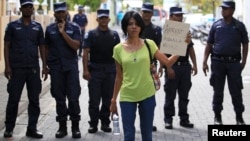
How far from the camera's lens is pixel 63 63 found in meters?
9.09

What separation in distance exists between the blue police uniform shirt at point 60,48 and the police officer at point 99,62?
0.32 meters

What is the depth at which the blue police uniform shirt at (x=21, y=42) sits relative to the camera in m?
8.91

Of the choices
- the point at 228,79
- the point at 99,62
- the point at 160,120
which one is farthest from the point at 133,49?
the point at 160,120

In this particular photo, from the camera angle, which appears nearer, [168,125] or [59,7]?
[59,7]

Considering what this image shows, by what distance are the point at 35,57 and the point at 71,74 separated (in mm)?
588

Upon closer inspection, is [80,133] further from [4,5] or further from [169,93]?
[4,5]

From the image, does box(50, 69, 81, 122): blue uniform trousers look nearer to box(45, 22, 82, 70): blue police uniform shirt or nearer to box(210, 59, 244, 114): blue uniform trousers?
box(45, 22, 82, 70): blue police uniform shirt

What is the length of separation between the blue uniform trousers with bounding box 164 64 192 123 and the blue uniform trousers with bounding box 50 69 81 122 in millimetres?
1610

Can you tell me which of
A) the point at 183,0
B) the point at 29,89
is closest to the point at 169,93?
the point at 29,89

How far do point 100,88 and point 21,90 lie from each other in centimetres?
126

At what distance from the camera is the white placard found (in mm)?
6949

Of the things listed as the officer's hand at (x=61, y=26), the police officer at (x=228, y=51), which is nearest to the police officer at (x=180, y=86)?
the police officer at (x=228, y=51)

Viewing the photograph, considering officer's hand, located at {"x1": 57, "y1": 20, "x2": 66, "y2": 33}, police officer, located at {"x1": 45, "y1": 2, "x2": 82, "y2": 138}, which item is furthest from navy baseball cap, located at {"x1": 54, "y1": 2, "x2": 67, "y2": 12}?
officer's hand, located at {"x1": 57, "y1": 20, "x2": 66, "y2": 33}

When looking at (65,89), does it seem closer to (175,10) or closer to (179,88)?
(179,88)
